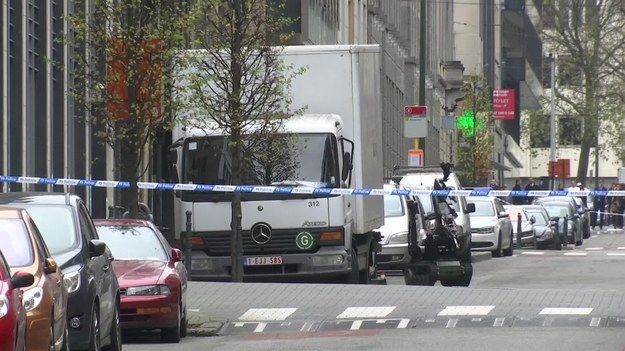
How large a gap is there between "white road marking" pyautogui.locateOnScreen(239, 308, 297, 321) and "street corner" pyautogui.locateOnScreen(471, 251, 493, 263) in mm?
21392

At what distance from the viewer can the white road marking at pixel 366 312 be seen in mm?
19781

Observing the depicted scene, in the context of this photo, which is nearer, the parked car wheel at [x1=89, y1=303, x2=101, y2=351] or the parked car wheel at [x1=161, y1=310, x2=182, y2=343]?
the parked car wheel at [x1=89, y1=303, x2=101, y2=351]

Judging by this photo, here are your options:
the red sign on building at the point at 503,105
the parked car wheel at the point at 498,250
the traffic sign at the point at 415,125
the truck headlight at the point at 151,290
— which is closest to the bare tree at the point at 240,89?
the truck headlight at the point at 151,290

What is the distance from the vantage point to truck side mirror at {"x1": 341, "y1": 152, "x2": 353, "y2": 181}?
23.6 meters

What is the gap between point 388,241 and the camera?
3086 centimetres

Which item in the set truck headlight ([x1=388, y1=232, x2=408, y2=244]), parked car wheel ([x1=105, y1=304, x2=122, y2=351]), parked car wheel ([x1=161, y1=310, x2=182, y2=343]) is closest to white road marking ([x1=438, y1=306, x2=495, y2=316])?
parked car wheel ([x1=161, y1=310, x2=182, y2=343])

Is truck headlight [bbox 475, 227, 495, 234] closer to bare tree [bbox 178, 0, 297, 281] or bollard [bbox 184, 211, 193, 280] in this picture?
bare tree [bbox 178, 0, 297, 281]

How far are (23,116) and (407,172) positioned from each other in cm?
1031

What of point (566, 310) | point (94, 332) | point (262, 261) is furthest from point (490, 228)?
point (94, 332)

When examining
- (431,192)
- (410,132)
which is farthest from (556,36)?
(431,192)

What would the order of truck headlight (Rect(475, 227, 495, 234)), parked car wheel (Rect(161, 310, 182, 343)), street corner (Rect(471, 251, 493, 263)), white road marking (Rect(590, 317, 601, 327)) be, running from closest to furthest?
parked car wheel (Rect(161, 310, 182, 343)) < white road marking (Rect(590, 317, 601, 327)) < street corner (Rect(471, 251, 493, 263)) < truck headlight (Rect(475, 227, 495, 234))

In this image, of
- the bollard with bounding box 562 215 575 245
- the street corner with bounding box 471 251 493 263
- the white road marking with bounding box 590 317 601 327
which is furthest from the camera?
the bollard with bounding box 562 215 575 245

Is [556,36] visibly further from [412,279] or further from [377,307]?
[377,307]

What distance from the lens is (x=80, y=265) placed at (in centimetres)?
1391
